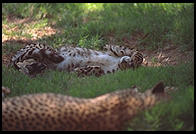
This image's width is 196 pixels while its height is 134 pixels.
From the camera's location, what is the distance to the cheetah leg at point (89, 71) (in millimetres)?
6766

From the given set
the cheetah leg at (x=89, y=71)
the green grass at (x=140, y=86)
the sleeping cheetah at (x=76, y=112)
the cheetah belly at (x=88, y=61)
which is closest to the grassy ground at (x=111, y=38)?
the green grass at (x=140, y=86)

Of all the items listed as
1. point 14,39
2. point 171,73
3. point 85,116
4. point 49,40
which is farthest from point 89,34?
point 85,116

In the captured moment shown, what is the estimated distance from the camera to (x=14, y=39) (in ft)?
29.1

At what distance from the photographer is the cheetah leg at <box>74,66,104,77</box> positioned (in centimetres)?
677

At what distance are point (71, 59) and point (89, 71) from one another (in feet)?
1.67

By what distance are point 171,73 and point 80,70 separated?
1505 millimetres

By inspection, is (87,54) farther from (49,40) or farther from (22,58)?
(49,40)

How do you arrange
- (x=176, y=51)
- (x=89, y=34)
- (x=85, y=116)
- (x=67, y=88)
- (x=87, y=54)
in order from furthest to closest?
(x=89, y=34), (x=176, y=51), (x=87, y=54), (x=67, y=88), (x=85, y=116)

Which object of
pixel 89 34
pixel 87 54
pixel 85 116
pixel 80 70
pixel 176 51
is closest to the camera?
pixel 85 116

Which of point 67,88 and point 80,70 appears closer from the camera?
point 67,88

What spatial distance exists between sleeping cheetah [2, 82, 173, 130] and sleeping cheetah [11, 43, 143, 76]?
2.79 meters

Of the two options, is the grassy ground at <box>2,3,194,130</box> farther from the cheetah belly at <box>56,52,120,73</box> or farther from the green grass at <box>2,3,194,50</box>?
the cheetah belly at <box>56,52,120,73</box>

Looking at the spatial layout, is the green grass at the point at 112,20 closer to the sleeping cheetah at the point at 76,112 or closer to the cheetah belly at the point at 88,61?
the cheetah belly at the point at 88,61

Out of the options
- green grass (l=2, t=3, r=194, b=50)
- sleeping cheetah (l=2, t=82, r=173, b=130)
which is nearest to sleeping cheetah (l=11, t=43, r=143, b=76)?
green grass (l=2, t=3, r=194, b=50)
